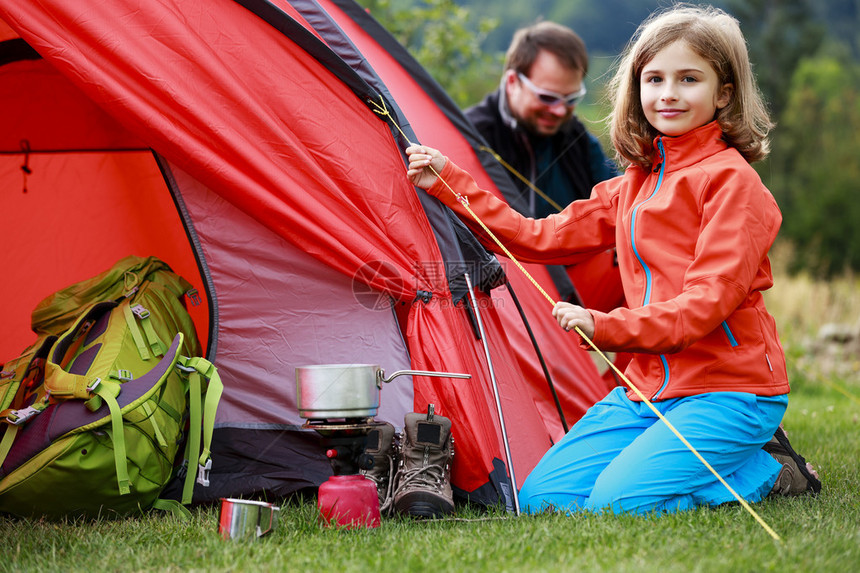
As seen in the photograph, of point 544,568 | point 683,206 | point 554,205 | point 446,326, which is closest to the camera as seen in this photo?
point 544,568

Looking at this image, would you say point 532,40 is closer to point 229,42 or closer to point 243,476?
point 229,42

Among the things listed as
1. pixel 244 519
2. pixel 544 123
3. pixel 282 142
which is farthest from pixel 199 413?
pixel 544 123

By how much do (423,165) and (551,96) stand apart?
145 cm

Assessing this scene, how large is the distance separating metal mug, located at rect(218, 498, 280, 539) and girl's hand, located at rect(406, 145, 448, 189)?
960mm

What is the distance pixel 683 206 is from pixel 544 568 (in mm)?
1001

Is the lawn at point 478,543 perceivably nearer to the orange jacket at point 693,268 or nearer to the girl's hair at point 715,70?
the orange jacket at point 693,268

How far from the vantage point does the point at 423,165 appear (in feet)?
7.77

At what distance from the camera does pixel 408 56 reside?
3168 millimetres

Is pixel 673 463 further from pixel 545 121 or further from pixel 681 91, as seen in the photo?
pixel 545 121

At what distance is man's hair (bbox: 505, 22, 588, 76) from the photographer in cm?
363

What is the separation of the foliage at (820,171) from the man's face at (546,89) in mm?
16230

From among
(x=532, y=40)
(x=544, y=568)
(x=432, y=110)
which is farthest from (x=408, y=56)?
(x=544, y=568)

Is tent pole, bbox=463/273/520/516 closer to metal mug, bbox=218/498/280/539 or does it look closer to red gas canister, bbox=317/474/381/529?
red gas canister, bbox=317/474/381/529

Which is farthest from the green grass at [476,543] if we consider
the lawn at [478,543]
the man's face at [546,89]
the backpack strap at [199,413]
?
the man's face at [546,89]
